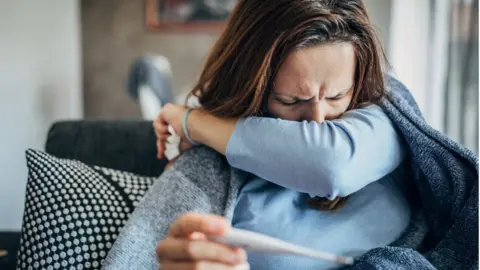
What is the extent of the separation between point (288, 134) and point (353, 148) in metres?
0.11

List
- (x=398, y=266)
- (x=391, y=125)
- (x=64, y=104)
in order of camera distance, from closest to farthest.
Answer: (x=398, y=266), (x=391, y=125), (x=64, y=104)

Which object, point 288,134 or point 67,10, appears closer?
point 288,134

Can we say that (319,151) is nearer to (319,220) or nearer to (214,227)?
(319,220)

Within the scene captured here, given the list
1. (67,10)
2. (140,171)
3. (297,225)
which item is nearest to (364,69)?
(297,225)

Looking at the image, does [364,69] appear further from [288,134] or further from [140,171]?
[140,171]

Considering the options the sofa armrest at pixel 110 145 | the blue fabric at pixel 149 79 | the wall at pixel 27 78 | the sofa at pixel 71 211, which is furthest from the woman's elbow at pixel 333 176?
the blue fabric at pixel 149 79

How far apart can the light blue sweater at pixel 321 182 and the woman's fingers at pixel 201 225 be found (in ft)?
0.94

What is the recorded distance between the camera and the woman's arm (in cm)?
87

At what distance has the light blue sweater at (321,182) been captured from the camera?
88cm

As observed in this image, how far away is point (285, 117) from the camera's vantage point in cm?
99

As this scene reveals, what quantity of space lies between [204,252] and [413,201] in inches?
23.2

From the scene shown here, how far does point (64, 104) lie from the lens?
2.92m

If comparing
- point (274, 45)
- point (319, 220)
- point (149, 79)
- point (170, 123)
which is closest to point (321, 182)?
point (319, 220)

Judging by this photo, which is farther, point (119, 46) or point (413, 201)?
point (119, 46)
